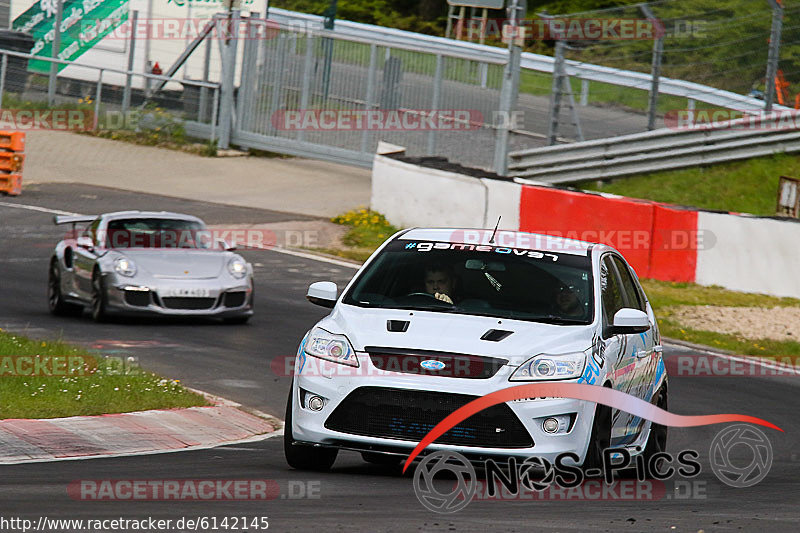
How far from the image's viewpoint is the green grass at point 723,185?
78.4 feet

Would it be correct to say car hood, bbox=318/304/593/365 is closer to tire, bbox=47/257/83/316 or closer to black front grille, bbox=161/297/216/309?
black front grille, bbox=161/297/216/309

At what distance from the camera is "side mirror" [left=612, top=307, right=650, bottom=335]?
27.6ft

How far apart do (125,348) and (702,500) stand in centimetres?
777

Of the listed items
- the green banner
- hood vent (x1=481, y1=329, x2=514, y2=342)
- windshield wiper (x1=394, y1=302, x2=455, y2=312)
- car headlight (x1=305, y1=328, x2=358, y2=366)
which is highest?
the green banner

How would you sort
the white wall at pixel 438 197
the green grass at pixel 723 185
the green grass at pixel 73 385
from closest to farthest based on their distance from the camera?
the green grass at pixel 73 385
the white wall at pixel 438 197
the green grass at pixel 723 185

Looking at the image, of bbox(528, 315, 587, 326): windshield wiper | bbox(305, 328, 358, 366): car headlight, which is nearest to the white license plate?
bbox(305, 328, 358, 366): car headlight

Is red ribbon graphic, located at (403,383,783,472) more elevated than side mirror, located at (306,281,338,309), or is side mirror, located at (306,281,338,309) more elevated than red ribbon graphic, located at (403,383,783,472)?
side mirror, located at (306,281,338,309)

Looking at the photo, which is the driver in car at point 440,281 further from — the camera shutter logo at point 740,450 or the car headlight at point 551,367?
the camera shutter logo at point 740,450

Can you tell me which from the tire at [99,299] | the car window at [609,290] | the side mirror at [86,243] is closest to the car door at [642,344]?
the car window at [609,290]

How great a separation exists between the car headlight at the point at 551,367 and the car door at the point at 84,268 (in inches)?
359

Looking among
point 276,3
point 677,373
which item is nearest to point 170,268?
point 677,373

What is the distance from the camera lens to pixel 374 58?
29.9 meters

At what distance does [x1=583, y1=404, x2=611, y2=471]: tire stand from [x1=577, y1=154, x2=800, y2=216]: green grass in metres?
16.1

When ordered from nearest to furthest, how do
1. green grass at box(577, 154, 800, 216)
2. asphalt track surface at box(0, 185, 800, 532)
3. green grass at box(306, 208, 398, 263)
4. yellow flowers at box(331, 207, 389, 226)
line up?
asphalt track surface at box(0, 185, 800, 532) < green grass at box(306, 208, 398, 263) < green grass at box(577, 154, 800, 216) < yellow flowers at box(331, 207, 389, 226)
